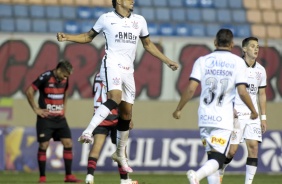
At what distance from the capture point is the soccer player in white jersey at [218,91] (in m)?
11.0

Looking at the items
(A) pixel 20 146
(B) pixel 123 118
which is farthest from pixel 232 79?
(A) pixel 20 146

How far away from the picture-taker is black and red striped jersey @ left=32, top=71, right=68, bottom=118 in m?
16.7

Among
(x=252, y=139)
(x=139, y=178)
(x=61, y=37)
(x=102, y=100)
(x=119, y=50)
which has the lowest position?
(x=139, y=178)

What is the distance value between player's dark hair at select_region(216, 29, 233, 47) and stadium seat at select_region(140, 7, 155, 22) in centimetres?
1103

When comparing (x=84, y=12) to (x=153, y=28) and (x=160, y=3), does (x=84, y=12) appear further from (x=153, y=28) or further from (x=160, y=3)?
(x=160, y=3)

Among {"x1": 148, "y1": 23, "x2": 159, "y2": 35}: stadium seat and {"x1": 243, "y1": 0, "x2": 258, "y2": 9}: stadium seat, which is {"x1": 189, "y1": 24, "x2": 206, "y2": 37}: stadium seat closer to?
{"x1": 148, "y1": 23, "x2": 159, "y2": 35}: stadium seat

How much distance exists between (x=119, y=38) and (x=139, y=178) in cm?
563

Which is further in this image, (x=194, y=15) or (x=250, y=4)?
(x=250, y=4)

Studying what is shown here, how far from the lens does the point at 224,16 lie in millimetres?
22750

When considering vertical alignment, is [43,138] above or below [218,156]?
below

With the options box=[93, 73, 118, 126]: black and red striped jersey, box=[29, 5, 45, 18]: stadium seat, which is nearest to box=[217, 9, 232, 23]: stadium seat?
box=[29, 5, 45, 18]: stadium seat

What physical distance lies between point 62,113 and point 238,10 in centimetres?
741

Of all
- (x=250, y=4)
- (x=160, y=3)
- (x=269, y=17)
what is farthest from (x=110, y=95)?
(x=250, y=4)

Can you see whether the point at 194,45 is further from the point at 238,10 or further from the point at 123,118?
the point at 123,118
